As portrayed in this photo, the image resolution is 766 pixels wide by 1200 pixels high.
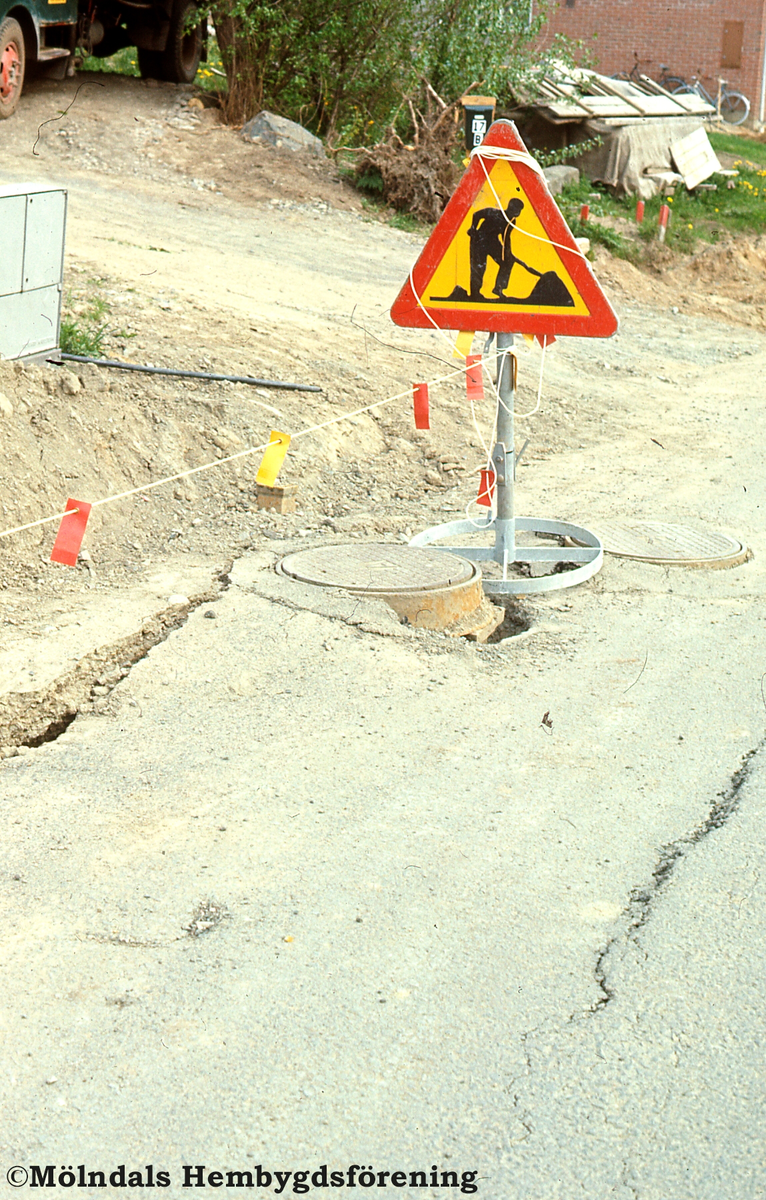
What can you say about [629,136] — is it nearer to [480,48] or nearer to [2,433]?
[480,48]

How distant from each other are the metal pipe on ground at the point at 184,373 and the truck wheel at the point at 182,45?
1016 cm

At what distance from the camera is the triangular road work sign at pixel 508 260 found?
5.41 meters

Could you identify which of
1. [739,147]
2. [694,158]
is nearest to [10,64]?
[694,158]

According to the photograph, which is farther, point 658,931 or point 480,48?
point 480,48

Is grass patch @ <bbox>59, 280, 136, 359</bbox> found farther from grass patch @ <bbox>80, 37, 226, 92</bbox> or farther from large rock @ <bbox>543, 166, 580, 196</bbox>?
A: large rock @ <bbox>543, 166, 580, 196</bbox>

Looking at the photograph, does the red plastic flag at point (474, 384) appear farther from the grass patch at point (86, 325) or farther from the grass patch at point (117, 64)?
the grass patch at point (117, 64)

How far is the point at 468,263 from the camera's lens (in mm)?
5555

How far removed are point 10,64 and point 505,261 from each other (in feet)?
32.9

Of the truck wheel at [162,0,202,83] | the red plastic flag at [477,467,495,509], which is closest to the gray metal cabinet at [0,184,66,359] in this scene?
the red plastic flag at [477,467,495,509]

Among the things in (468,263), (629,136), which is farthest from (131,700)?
(629,136)

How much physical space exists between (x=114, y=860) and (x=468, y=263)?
10.3 feet

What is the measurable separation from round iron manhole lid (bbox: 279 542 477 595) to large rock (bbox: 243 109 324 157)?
10.6m

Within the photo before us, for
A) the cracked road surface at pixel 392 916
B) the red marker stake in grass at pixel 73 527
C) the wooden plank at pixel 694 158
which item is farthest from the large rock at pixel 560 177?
the red marker stake in grass at pixel 73 527

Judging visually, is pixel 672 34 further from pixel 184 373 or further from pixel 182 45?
pixel 184 373
